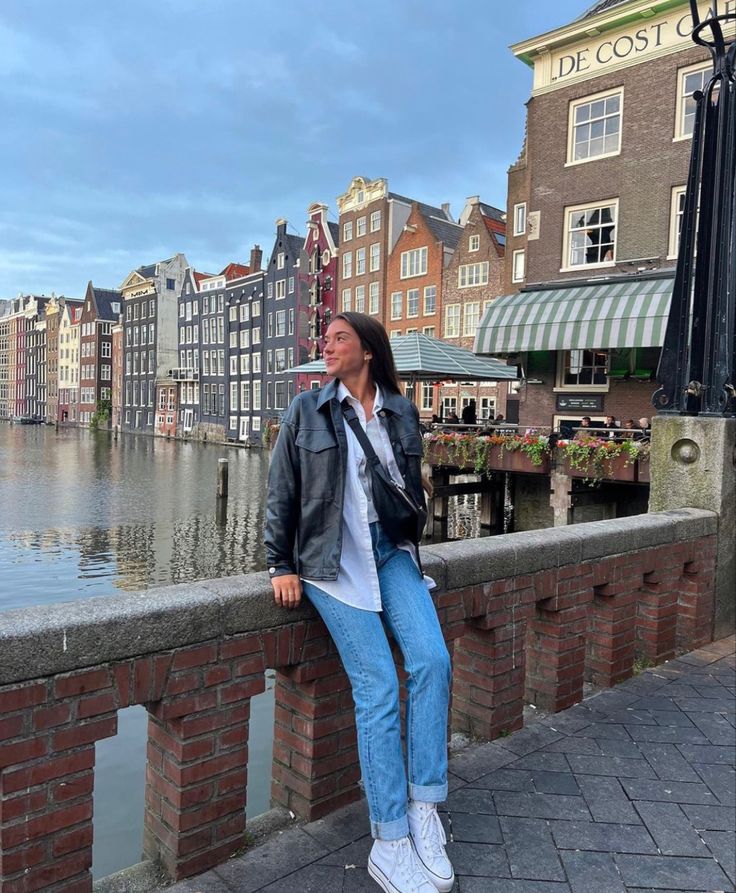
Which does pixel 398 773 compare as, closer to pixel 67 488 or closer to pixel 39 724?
pixel 39 724

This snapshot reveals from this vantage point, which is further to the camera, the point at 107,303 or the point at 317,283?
the point at 107,303

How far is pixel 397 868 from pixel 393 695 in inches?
20.2

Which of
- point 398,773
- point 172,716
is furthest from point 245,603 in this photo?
point 398,773

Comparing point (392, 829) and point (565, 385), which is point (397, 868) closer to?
point (392, 829)

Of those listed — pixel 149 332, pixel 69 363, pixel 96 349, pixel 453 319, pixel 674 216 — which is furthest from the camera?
pixel 69 363

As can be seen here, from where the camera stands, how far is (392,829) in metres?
2.35

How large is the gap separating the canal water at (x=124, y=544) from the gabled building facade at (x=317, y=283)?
17.5 meters

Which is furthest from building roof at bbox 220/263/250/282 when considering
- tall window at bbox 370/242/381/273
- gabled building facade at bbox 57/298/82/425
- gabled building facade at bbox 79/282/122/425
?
gabled building facade at bbox 57/298/82/425

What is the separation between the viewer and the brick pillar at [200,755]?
2369mm

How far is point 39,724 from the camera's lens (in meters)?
2.03

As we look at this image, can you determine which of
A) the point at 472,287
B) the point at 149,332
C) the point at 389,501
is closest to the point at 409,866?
the point at 389,501

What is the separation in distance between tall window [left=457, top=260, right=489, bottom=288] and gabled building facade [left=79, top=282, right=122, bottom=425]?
5709 centimetres

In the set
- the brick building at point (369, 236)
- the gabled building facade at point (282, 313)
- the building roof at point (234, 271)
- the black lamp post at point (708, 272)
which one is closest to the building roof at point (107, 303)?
the building roof at point (234, 271)

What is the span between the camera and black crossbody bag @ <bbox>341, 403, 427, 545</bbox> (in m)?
2.62
